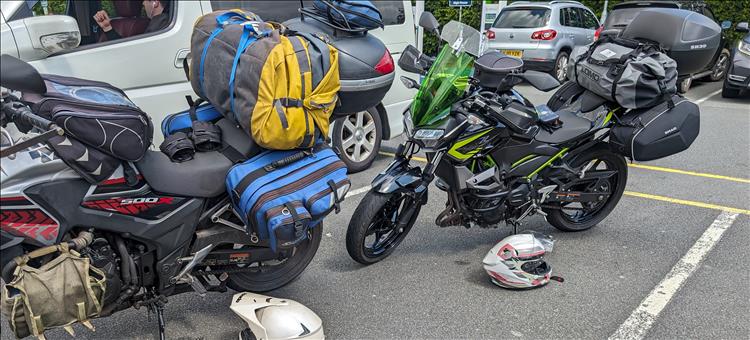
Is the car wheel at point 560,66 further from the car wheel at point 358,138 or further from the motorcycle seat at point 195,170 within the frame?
the motorcycle seat at point 195,170

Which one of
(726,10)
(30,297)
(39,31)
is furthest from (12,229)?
(726,10)

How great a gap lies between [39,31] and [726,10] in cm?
1411

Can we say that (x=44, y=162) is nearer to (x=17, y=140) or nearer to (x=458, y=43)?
(x=17, y=140)

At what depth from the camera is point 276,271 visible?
326 centimetres

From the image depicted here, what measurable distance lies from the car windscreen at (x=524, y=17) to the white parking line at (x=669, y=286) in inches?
303

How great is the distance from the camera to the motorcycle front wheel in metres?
3.48

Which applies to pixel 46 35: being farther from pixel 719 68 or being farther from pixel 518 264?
pixel 719 68

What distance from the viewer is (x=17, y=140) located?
2209 millimetres

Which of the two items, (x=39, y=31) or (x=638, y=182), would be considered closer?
(x=39, y=31)

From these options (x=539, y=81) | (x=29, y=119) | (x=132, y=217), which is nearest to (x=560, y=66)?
(x=539, y=81)

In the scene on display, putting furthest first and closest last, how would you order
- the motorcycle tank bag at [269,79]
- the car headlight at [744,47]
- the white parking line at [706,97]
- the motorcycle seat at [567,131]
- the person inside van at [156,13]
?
the white parking line at [706,97] < the car headlight at [744,47] < the person inside van at [156,13] < the motorcycle seat at [567,131] < the motorcycle tank bag at [269,79]

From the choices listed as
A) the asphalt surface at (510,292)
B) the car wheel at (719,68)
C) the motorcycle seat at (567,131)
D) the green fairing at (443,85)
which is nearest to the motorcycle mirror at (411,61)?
the green fairing at (443,85)

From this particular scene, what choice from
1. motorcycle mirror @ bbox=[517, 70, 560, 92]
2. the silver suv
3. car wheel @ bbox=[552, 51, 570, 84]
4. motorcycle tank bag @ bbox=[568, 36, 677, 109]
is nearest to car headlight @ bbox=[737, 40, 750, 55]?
the silver suv

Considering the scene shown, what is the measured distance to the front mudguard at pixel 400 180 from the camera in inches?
137
